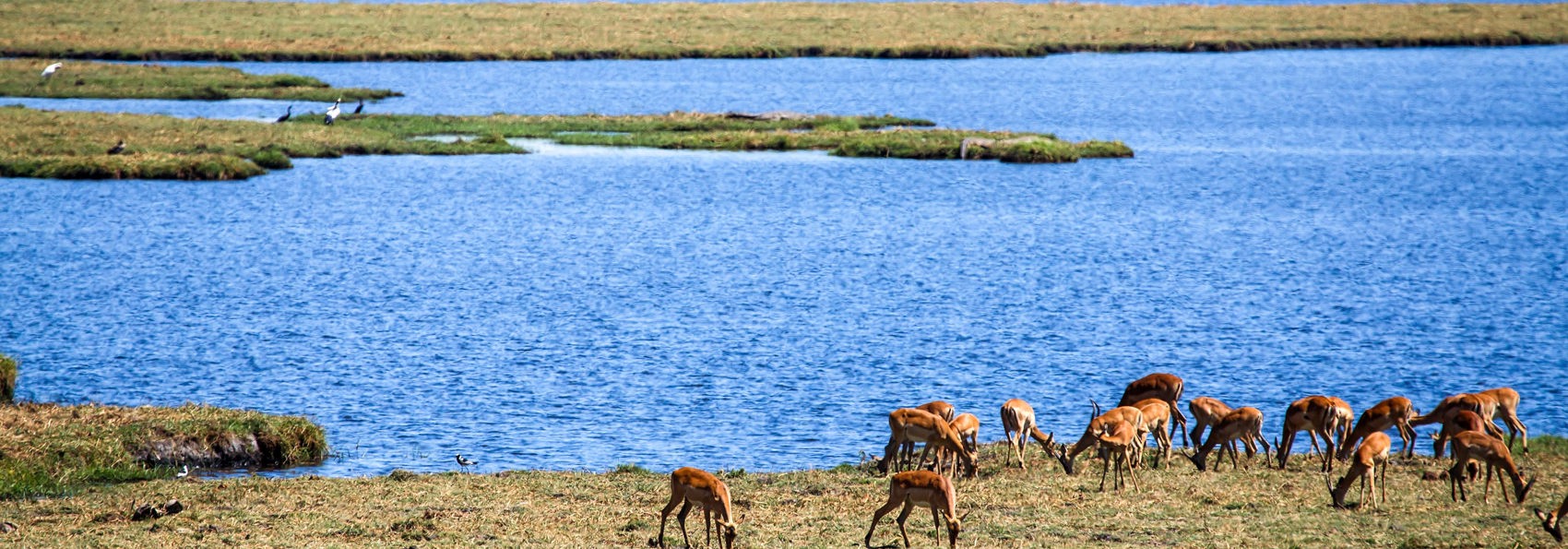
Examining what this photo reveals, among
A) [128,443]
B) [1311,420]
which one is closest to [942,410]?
[1311,420]

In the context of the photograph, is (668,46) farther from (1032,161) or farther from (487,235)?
(487,235)

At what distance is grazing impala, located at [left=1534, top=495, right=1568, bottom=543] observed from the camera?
1516 cm

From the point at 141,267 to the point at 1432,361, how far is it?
30229 mm

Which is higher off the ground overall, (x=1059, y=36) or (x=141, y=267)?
(x=1059, y=36)

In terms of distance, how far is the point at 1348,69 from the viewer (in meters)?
114

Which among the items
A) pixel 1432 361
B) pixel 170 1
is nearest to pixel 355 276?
pixel 1432 361

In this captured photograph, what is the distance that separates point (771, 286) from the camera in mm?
40562

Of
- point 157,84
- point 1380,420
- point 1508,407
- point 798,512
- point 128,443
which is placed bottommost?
point 128,443

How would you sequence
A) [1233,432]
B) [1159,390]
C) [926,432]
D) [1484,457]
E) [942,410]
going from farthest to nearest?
[1159,390]
[942,410]
[1233,432]
[926,432]
[1484,457]

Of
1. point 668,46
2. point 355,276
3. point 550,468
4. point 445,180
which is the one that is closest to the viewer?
point 550,468

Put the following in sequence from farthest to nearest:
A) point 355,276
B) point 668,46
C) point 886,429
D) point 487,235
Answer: point 668,46 → point 487,235 → point 355,276 → point 886,429

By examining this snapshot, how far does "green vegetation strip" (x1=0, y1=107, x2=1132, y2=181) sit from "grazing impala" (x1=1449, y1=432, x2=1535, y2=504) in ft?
152

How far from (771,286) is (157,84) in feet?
160

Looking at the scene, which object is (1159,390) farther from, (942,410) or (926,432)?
(926,432)
